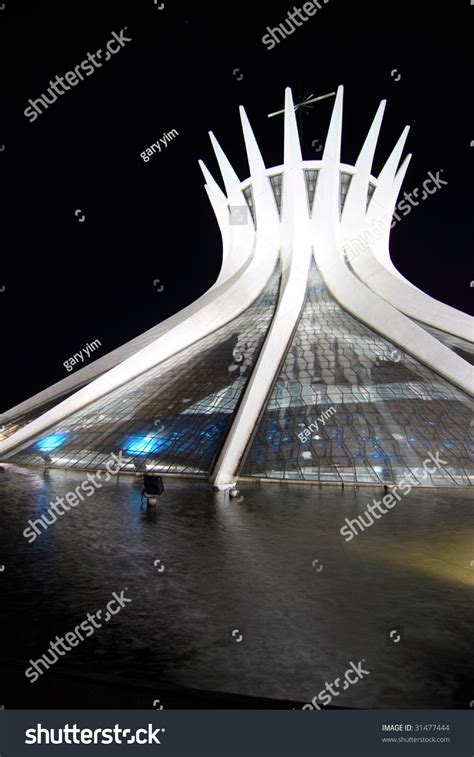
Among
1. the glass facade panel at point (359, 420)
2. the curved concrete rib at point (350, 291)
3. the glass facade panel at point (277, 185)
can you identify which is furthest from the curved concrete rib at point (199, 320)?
the glass facade panel at point (359, 420)

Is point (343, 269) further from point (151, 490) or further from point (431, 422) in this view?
point (151, 490)

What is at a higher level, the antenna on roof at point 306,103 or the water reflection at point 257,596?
the antenna on roof at point 306,103

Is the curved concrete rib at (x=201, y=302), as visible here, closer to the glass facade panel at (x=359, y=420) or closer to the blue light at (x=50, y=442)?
the blue light at (x=50, y=442)

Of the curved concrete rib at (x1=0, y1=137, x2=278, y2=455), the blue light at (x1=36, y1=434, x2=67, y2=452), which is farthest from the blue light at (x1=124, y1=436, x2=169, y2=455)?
the curved concrete rib at (x1=0, y1=137, x2=278, y2=455)

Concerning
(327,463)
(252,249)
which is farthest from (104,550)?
(252,249)

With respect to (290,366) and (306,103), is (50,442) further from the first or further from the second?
(306,103)

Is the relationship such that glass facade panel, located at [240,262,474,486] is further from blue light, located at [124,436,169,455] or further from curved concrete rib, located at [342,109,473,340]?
curved concrete rib, located at [342,109,473,340]

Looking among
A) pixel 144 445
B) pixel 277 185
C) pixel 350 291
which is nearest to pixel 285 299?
pixel 350 291
